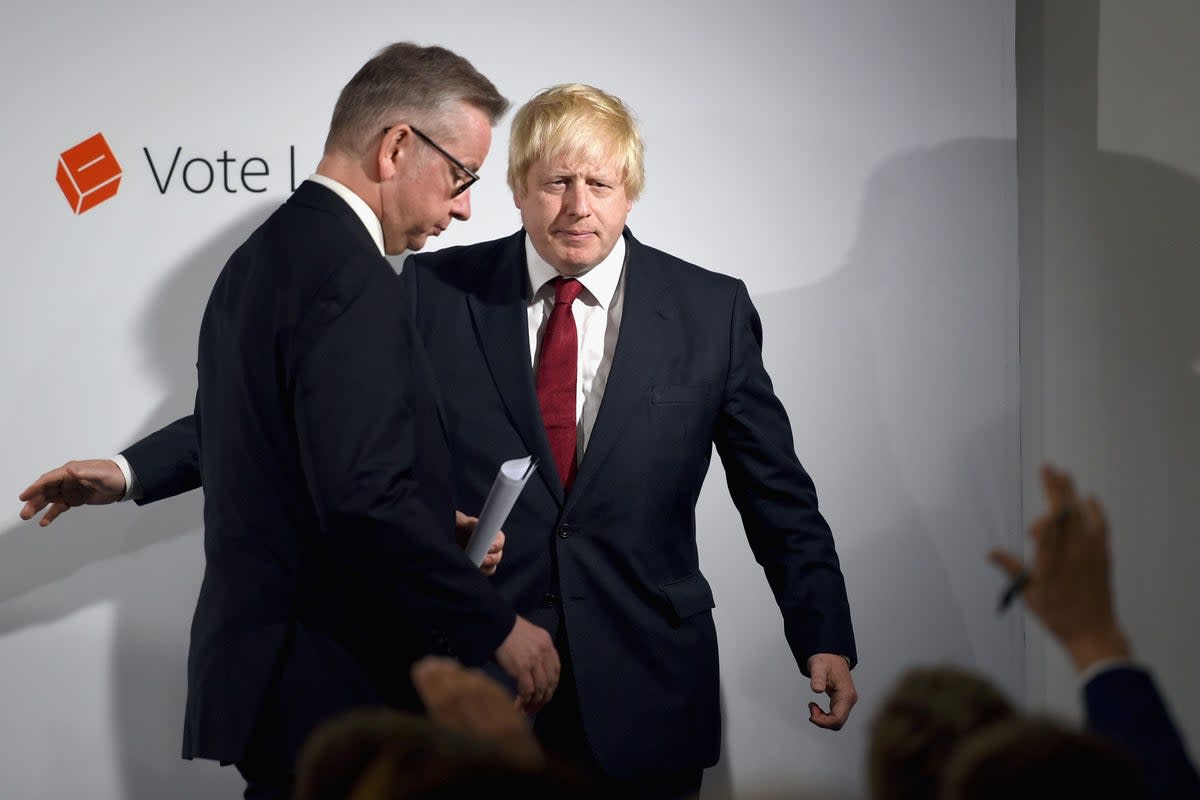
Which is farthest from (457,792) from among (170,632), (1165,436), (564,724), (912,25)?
(912,25)

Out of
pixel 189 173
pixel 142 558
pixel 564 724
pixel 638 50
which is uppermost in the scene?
pixel 638 50

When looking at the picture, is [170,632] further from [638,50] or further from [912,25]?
[912,25]

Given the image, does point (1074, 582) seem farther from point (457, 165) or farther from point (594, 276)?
point (594, 276)

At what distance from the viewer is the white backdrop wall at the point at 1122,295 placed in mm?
2467

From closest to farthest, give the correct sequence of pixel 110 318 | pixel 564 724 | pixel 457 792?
pixel 457 792 → pixel 564 724 → pixel 110 318

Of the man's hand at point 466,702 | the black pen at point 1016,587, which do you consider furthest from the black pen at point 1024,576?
the man's hand at point 466,702

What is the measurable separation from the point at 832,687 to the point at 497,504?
2.83 ft

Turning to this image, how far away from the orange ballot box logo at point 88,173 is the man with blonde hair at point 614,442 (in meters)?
0.80

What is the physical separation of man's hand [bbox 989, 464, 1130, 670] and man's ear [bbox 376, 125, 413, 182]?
1.22 meters

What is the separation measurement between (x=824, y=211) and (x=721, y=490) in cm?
68

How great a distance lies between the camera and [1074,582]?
1.26 metres

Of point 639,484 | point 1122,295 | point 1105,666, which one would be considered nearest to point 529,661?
point 639,484

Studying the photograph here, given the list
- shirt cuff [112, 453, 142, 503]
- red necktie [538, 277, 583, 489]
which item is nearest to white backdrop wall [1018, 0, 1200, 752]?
red necktie [538, 277, 583, 489]

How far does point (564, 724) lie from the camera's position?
2.45 metres
